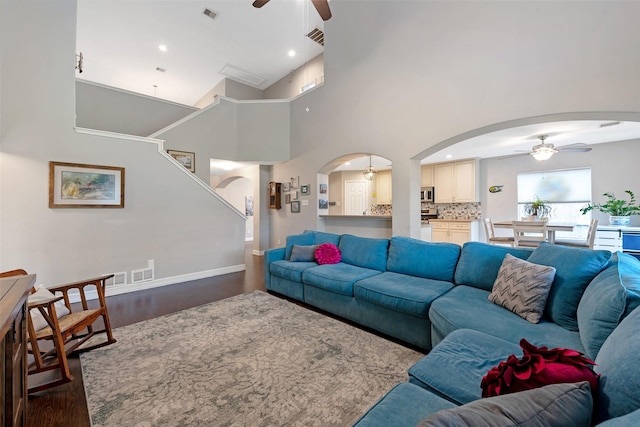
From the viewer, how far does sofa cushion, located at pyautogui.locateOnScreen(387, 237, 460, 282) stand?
9.00 feet

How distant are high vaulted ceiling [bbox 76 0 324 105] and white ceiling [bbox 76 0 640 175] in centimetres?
2

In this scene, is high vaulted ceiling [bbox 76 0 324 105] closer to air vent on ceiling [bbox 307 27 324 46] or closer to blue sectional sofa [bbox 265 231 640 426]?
air vent on ceiling [bbox 307 27 324 46]

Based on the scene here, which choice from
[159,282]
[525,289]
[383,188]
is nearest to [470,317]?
[525,289]

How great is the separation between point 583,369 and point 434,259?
6.60ft

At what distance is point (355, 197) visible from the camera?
8523 mm

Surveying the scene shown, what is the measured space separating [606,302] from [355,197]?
731 centimetres

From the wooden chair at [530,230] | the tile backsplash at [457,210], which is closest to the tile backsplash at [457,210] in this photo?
the tile backsplash at [457,210]

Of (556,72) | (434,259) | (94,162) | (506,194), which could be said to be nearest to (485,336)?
(434,259)

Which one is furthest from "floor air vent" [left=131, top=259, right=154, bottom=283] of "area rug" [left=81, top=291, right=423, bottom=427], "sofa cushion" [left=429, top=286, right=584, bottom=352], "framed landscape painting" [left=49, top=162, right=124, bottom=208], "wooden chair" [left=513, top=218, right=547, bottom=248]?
"wooden chair" [left=513, top=218, right=547, bottom=248]

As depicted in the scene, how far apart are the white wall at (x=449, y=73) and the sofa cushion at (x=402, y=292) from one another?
1636 mm

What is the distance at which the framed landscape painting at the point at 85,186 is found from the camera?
3.55m

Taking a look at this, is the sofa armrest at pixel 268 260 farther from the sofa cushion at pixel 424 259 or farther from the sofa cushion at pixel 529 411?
the sofa cushion at pixel 529 411

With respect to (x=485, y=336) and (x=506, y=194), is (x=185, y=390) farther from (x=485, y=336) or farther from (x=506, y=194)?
(x=506, y=194)

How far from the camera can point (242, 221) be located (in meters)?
5.38
